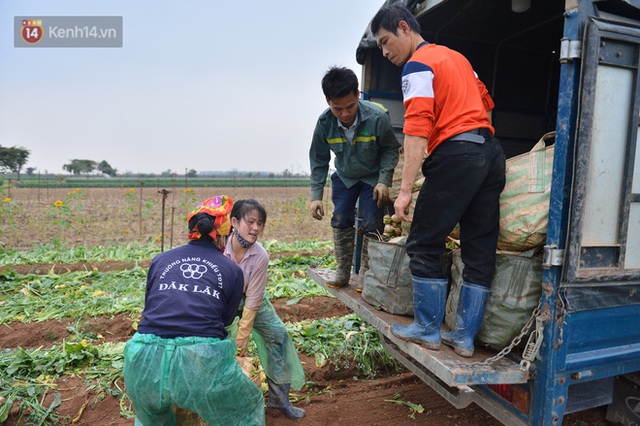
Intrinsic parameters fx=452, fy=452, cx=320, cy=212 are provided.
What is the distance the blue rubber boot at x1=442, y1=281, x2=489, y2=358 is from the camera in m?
2.49

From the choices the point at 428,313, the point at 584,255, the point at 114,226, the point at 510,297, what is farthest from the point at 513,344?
the point at 114,226

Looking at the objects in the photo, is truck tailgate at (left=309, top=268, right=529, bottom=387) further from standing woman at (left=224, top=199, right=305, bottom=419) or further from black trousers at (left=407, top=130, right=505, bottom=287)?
standing woman at (left=224, top=199, right=305, bottom=419)

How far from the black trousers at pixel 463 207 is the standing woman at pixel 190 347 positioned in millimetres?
1162

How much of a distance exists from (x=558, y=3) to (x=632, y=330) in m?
3.34

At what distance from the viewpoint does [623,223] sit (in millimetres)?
2254

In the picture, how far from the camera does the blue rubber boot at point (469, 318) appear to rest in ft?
8.17

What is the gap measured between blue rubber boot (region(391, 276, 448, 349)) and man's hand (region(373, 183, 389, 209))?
103 cm

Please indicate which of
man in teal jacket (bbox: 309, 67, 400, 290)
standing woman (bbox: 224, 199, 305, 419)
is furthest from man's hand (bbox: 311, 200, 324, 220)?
standing woman (bbox: 224, 199, 305, 419)

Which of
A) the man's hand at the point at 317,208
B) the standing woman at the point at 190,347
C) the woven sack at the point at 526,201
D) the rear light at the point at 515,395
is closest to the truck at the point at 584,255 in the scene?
the rear light at the point at 515,395

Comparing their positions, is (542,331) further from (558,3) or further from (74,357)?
(74,357)

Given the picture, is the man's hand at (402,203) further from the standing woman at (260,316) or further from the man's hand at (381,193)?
the standing woman at (260,316)

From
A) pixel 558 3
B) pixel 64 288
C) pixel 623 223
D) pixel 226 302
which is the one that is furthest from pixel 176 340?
pixel 64 288

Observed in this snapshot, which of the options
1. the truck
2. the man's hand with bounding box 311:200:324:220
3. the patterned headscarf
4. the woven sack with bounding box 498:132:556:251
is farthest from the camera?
the man's hand with bounding box 311:200:324:220

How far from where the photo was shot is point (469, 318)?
252cm
